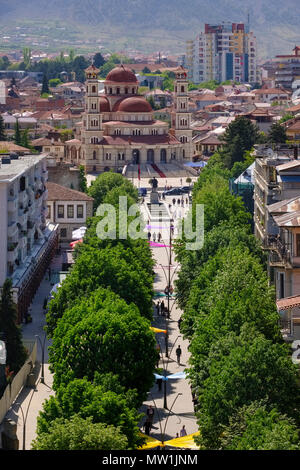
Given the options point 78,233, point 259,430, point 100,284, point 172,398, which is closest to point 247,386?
point 259,430

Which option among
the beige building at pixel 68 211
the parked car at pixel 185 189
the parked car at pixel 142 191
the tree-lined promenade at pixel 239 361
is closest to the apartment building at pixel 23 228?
the beige building at pixel 68 211

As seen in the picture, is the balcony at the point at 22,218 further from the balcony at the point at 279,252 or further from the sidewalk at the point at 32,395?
the balcony at the point at 279,252

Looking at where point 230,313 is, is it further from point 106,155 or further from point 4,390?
point 106,155

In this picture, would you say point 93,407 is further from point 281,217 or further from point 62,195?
point 62,195

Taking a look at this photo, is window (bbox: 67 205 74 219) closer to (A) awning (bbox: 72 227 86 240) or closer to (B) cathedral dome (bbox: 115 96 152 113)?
(A) awning (bbox: 72 227 86 240)

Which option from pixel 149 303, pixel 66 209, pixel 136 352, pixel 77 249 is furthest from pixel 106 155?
pixel 136 352

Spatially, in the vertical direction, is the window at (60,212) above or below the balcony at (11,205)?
below

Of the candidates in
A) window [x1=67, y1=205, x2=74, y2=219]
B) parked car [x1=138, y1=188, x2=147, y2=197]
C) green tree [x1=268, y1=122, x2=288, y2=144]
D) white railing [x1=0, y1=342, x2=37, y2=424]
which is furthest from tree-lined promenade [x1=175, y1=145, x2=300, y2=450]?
parked car [x1=138, y1=188, x2=147, y2=197]
